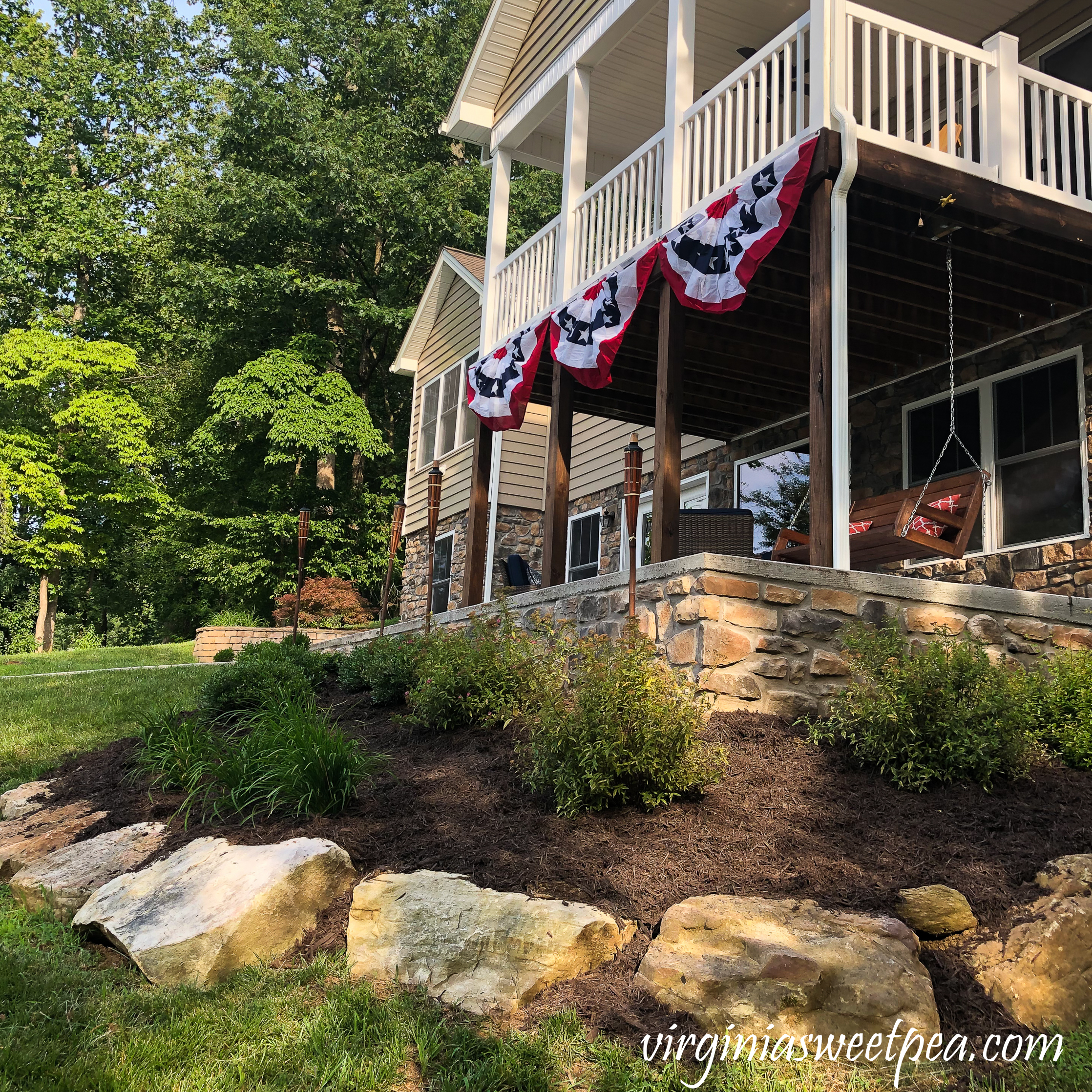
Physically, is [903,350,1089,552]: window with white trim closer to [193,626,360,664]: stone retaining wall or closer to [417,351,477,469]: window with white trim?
[417,351,477,469]: window with white trim

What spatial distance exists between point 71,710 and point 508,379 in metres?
4.71

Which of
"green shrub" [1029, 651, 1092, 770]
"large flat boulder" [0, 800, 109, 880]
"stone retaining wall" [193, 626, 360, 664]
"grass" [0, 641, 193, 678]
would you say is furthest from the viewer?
"stone retaining wall" [193, 626, 360, 664]

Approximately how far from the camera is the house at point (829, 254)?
20.3ft

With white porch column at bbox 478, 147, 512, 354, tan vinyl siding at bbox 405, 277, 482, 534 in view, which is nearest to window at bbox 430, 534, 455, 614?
tan vinyl siding at bbox 405, 277, 482, 534

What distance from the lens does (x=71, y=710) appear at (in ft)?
28.7

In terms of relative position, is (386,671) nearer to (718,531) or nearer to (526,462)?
(718,531)

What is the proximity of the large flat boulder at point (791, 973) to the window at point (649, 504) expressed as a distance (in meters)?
7.33

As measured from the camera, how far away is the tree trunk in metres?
21.2

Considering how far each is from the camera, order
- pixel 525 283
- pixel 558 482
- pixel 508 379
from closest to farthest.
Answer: pixel 558 482
pixel 508 379
pixel 525 283

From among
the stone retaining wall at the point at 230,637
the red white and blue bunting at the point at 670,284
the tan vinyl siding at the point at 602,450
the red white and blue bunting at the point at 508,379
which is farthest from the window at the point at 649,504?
the stone retaining wall at the point at 230,637

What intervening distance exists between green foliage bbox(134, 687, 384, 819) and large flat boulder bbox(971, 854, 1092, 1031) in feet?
9.21

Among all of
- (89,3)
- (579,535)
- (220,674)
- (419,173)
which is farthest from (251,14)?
(220,674)

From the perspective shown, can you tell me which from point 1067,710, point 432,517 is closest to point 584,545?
point 432,517

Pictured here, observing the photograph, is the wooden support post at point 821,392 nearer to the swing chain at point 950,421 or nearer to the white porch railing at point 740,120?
the white porch railing at point 740,120
